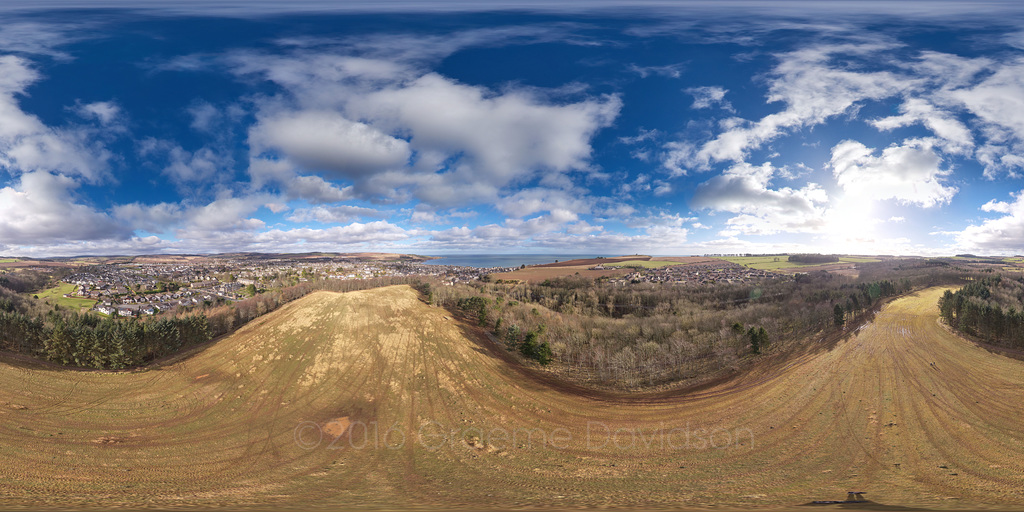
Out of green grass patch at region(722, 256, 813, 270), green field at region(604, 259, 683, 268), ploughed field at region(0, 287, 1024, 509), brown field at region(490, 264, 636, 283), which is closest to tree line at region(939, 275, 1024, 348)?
ploughed field at region(0, 287, 1024, 509)

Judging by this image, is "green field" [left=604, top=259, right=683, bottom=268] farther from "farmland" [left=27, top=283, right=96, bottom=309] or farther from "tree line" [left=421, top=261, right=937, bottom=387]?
"farmland" [left=27, top=283, right=96, bottom=309]

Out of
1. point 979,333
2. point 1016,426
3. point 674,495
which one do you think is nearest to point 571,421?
point 674,495

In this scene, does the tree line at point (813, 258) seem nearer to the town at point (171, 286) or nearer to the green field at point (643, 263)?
the green field at point (643, 263)

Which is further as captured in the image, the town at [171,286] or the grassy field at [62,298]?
the town at [171,286]

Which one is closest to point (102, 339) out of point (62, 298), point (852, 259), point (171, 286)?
point (62, 298)

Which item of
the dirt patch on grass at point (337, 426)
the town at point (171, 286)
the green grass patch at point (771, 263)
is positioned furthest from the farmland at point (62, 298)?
the green grass patch at point (771, 263)

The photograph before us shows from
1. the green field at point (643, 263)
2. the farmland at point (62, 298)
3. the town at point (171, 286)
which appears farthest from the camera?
the green field at point (643, 263)
